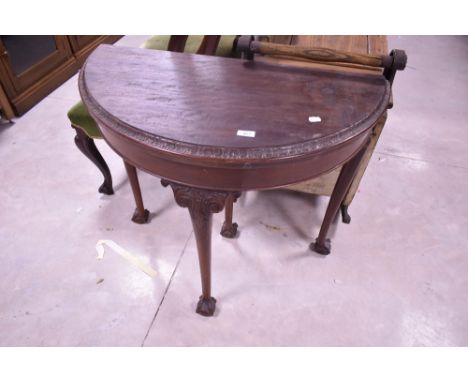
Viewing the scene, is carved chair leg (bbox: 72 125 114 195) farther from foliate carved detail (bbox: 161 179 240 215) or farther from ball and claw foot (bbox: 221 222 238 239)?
foliate carved detail (bbox: 161 179 240 215)

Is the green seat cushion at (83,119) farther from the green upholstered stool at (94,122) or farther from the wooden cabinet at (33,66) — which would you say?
the wooden cabinet at (33,66)

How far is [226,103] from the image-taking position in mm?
736

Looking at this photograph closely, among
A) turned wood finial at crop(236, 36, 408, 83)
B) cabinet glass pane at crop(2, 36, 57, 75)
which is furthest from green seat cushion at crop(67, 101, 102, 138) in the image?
cabinet glass pane at crop(2, 36, 57, 75)

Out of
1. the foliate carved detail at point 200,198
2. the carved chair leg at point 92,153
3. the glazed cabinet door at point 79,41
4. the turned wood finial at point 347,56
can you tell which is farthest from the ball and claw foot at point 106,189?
the glazed cabinet door at point 79,41

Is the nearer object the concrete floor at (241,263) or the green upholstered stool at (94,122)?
the concrete floor at (241,263)

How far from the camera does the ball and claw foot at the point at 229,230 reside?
1351 millimetres

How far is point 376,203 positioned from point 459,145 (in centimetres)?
82

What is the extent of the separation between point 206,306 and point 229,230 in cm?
35

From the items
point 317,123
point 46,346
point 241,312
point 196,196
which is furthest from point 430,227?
point 46,346

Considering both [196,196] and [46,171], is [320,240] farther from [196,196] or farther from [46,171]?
[46,171]

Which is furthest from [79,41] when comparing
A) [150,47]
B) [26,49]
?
[150,47]

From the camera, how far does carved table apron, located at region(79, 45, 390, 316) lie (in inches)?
24.9

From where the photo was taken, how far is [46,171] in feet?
5.38

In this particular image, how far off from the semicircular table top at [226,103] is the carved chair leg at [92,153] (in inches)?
18.2
